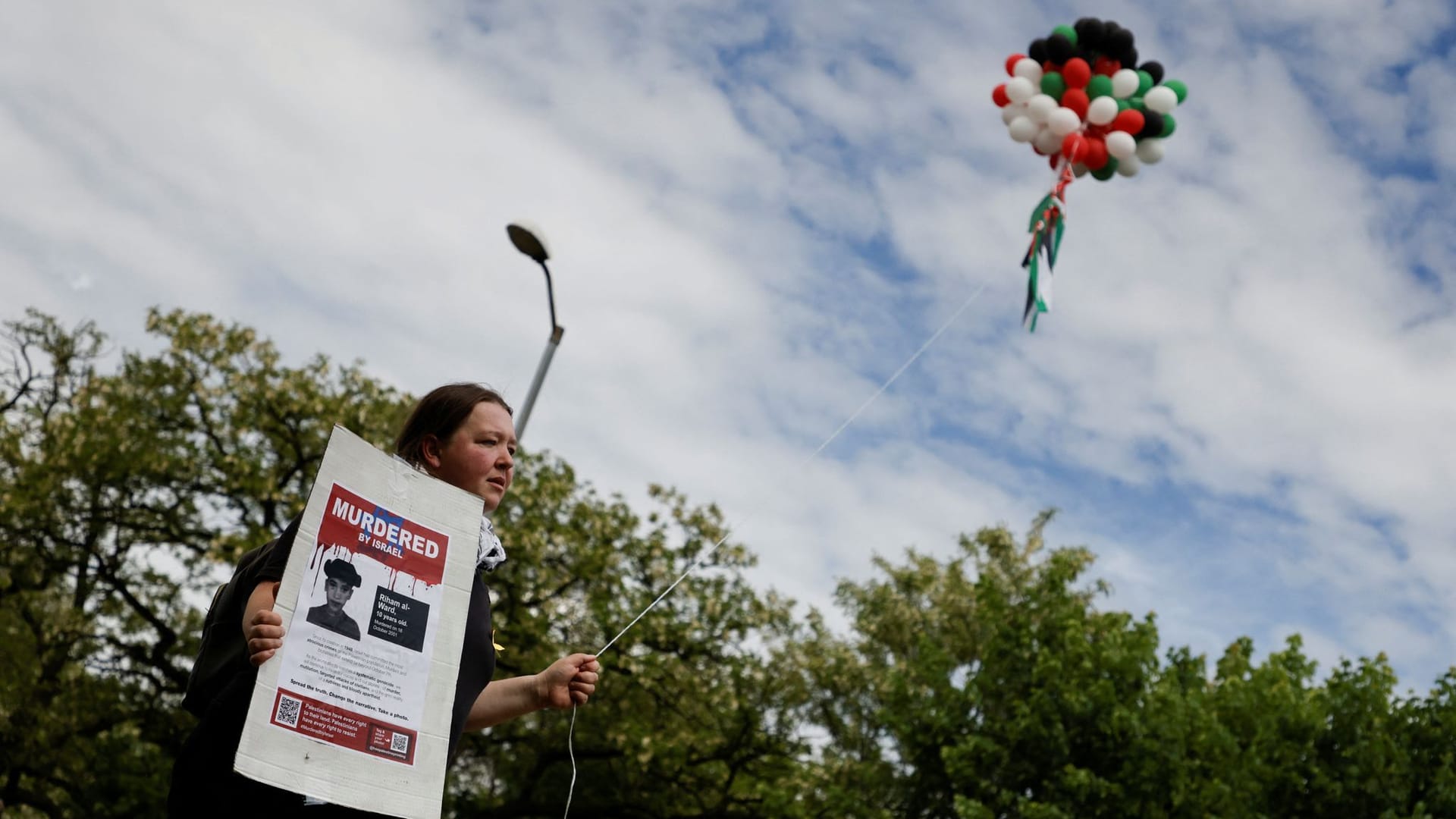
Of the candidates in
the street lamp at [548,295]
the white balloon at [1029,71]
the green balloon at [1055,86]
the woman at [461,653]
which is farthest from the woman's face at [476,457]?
the street lamp at [548,295]

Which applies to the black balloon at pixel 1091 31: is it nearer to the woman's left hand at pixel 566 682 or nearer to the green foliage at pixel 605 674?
the woman's left hand at pixel 566 682

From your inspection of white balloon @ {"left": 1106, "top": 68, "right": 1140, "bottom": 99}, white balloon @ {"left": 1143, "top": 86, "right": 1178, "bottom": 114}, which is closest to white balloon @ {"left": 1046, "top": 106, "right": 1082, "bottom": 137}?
white balloon @ {"left": 1106, "top": 68, "right": 1140, "bottom": 99}

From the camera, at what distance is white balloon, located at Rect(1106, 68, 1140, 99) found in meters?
7.84

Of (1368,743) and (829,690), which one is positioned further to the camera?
(829,690)

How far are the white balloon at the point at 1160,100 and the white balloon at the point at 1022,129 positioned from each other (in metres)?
0.69

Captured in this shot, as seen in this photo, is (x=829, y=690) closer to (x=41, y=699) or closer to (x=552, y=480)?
(x=552, y=480)

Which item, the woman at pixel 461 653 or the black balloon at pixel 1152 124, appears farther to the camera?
the black balloon at pixel 1152 124

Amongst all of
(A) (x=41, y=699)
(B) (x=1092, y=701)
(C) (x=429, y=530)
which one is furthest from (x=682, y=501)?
(C) (x=429, y=530)

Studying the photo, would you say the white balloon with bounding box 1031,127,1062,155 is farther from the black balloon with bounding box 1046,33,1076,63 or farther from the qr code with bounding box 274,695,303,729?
the qr code with bounding box 274,695,303,729

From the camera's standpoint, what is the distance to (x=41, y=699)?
1694cm

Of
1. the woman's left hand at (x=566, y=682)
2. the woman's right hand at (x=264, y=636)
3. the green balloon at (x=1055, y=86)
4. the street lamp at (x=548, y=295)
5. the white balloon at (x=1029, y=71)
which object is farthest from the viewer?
the street lamp at (x=548, y=295)

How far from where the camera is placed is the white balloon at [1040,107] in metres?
7.75

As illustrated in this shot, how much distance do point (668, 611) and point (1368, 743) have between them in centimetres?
969

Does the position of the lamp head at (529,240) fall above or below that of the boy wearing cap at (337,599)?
above
